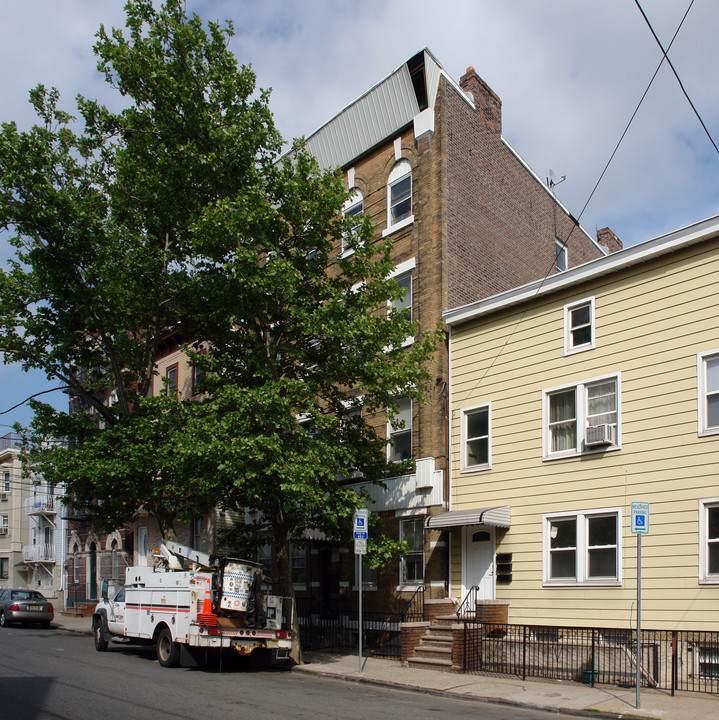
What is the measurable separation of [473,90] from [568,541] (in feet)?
48.6

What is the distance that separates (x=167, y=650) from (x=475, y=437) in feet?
28.6

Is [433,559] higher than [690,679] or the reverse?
higher

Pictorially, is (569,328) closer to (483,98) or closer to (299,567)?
(483,98)

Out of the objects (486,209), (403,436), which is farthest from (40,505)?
(486,209)

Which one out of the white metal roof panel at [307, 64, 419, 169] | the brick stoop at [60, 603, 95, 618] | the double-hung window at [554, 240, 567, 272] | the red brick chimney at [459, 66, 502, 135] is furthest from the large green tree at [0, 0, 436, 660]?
the brick stoop at [60, 603, 95, 618]

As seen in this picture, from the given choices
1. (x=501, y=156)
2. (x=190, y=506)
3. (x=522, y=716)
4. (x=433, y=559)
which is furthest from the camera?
(x=501, y=156)

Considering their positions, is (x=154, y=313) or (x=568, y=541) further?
(x=154, y=313)

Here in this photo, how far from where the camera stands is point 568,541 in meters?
17.1

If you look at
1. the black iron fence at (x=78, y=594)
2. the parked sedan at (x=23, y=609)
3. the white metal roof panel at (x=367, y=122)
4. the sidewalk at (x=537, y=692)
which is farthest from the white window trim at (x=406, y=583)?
the black iron fence at (x=78, y=594)

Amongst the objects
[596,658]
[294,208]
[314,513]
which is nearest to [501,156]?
[294,208]

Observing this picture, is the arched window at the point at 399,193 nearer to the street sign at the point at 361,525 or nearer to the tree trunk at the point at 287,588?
the street sign at the point at 361,525

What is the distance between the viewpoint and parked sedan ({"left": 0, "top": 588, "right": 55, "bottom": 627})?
30453mm

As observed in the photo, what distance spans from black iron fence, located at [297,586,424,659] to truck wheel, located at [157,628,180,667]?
15.5 ft

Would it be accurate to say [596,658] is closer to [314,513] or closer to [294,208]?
[314,513]
